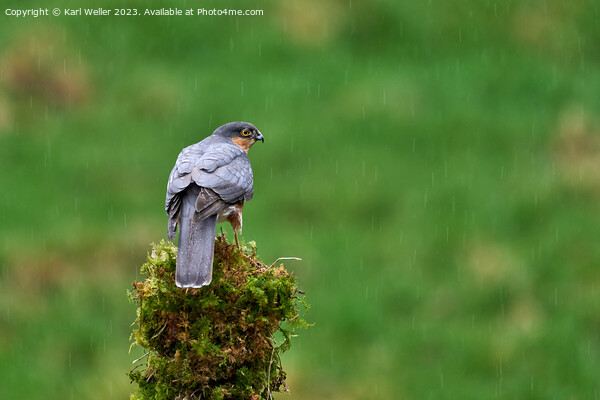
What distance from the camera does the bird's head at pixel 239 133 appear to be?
6.27 metres

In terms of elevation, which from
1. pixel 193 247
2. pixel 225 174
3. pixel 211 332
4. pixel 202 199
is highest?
pixel 225 174

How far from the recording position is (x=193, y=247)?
434 centimetres

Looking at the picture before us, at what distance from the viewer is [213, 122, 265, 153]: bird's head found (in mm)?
6270

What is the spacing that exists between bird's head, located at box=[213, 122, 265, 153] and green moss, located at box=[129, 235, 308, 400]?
6.64 feet

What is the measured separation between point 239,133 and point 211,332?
245cm

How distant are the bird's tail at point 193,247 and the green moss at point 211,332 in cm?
13

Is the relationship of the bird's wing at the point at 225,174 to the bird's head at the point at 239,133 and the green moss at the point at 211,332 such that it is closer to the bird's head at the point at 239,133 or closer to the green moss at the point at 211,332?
the green moss at the point at 211,332

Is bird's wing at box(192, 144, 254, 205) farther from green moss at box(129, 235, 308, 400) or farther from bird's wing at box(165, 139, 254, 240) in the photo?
green moss at box(129, 235, 308, 400)

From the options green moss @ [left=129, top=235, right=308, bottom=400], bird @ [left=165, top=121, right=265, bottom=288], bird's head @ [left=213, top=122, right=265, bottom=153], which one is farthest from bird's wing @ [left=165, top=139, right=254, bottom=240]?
bird's head @ [left=213, top=122, right=265, bottom=153]

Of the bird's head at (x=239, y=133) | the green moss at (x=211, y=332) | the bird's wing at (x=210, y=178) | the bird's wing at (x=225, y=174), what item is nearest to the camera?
the green moss at (x=211, y=332)

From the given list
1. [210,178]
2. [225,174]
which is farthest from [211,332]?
[225,174]

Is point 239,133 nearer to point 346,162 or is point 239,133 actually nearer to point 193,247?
point 193,247

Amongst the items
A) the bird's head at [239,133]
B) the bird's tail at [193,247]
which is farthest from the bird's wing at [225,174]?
the bird's head at [239,133]

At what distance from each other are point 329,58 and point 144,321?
12522mm
